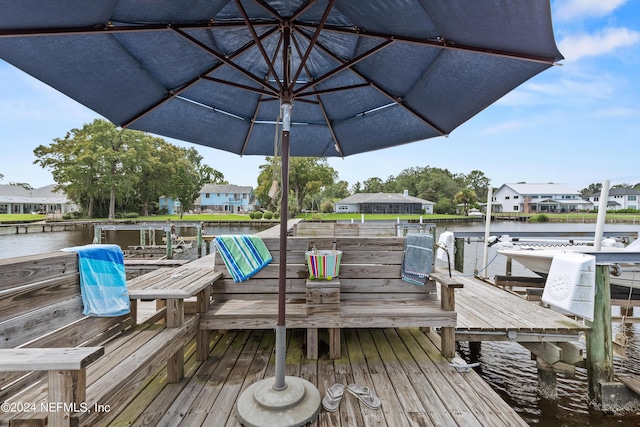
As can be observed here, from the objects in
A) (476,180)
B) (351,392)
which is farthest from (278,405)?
(476,180)

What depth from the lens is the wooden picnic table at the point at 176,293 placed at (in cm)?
265

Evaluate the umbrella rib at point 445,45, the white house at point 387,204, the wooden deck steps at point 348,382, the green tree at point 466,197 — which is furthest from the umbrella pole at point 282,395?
the green tree at point 466,197

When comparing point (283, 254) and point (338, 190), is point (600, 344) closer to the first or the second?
point (283, 254)

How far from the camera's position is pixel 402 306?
340 centimetres

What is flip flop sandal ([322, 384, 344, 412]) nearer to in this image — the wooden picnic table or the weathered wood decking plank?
the wooden picnic table

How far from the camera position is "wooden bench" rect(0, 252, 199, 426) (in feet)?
4.57

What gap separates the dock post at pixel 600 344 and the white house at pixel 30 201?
190ft

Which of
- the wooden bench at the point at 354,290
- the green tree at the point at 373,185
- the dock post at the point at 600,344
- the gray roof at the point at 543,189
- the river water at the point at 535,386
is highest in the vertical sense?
the green tree at the point at 373,185

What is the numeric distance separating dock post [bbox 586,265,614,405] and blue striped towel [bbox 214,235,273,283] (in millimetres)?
4352

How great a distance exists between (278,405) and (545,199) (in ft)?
218

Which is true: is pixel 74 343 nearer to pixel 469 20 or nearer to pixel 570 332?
pixel 469 20

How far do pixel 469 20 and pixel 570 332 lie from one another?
382 cm

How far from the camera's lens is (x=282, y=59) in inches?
110

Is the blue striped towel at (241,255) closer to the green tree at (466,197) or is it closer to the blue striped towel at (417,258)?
the blue striped towel at (417,258)
